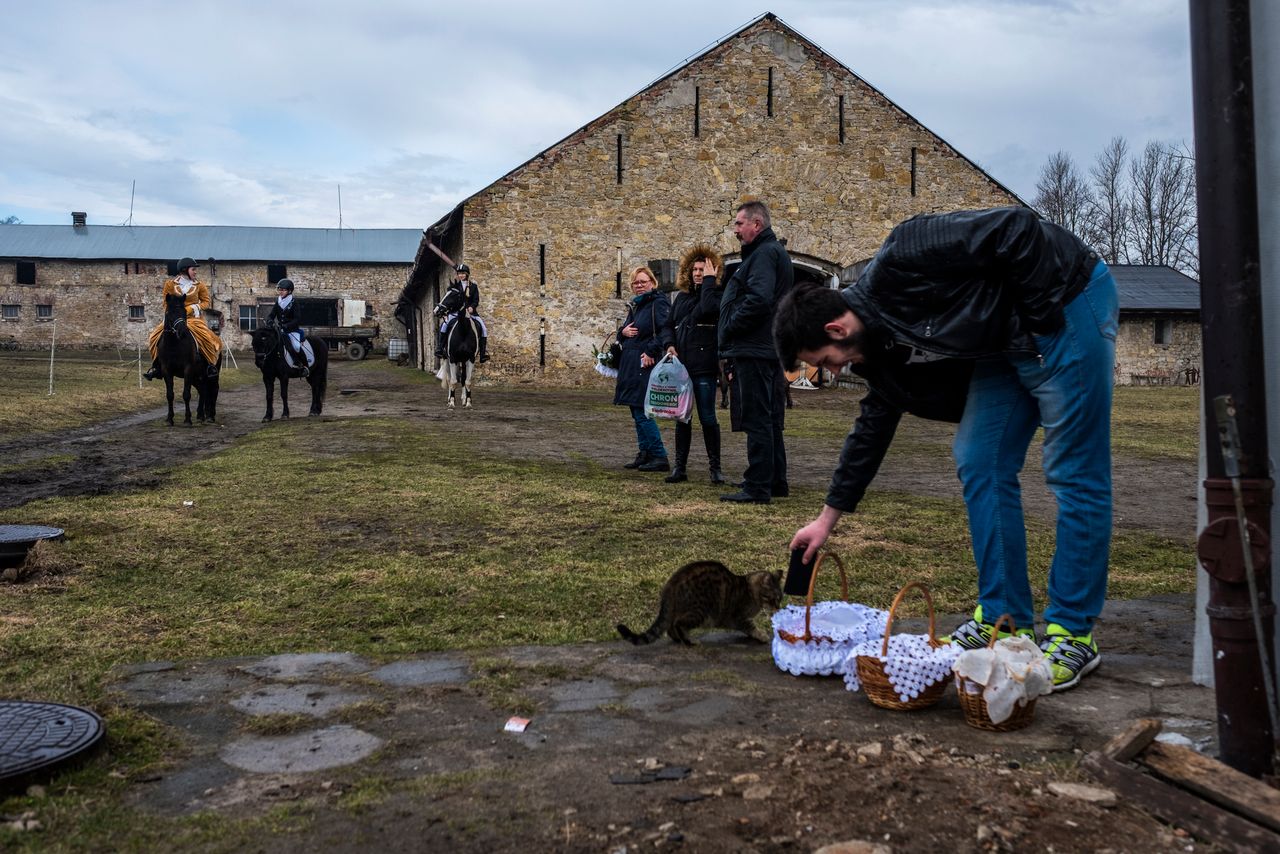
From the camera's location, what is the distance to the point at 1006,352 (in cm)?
344

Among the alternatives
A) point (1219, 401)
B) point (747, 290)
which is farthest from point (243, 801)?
point (747, 290)

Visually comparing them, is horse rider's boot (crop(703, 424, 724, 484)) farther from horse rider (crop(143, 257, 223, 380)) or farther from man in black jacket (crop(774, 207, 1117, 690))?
horse rider (crop(143, 257, 223, 380))

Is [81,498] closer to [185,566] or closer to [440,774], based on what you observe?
[185,566]

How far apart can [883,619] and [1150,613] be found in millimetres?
1478

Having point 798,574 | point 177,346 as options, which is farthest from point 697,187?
point 798,574

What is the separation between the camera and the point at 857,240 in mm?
25703

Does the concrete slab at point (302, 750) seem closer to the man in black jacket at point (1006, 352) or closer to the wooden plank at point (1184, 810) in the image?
the man in black jacket at point (1006, 352)

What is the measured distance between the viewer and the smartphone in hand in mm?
3844

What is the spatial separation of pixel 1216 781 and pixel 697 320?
6.54m

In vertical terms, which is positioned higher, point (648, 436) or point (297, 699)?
point (648, 436)

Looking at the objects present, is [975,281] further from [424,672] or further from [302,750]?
[302,750]

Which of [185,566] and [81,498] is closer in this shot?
[185,566]

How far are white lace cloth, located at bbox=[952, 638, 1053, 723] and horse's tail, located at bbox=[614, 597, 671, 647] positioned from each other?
1.31 m

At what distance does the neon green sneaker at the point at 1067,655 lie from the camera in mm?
3467
